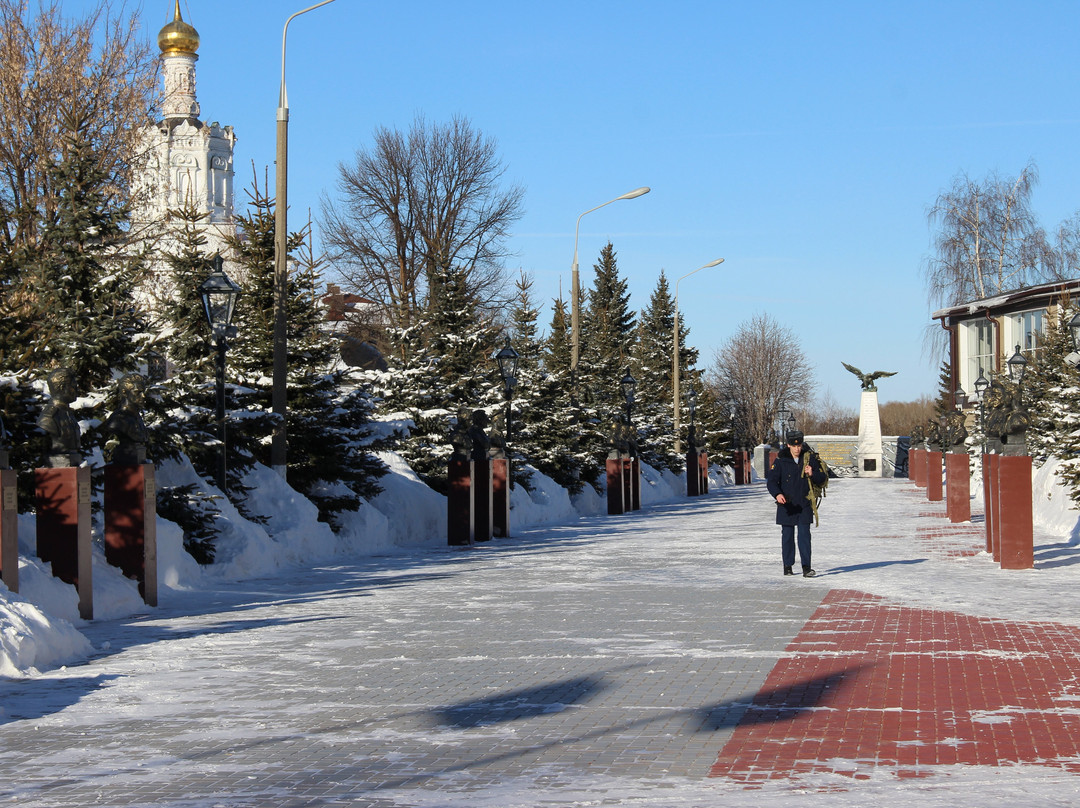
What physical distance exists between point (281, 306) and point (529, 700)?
11.0 m

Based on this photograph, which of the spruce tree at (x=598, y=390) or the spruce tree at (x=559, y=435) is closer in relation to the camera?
the spruce tree at (x=559, y=435)

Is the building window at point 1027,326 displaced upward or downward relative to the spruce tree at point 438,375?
upward

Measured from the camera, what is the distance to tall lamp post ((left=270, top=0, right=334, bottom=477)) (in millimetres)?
17328

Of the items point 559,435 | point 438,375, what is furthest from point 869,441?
point 438,375

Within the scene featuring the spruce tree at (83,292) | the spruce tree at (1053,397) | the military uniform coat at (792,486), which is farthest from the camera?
the spruce tree at (1053,397)

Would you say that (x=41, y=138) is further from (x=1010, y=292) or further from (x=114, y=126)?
(x=1010, y=292)

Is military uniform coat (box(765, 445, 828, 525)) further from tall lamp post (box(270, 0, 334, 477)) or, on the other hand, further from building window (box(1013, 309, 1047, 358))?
building window (box(1013, 309, 1047, 358))

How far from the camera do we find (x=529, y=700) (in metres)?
7.49

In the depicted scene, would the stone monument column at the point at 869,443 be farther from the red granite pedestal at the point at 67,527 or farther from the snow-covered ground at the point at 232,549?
the red granite pedestal at the point at 67,527

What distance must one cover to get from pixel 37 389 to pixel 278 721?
7109mm

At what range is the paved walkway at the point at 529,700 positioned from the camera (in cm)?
567

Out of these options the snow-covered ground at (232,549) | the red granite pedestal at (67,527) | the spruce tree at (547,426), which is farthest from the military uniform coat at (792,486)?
the spruce tree at (547,426)

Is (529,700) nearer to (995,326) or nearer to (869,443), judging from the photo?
(995,326)

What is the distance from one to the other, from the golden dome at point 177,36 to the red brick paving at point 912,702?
2097 inches
